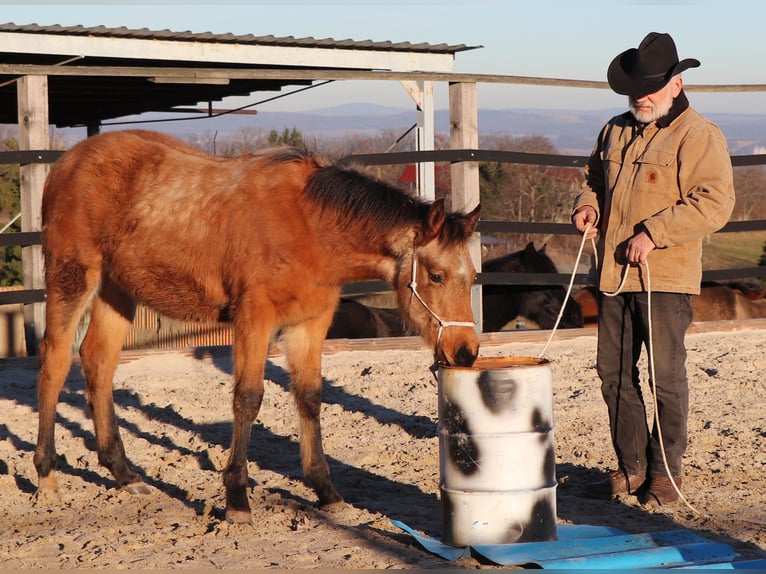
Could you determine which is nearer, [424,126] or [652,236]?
[652,236]

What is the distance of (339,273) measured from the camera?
472cm

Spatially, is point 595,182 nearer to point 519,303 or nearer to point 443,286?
point 443,286

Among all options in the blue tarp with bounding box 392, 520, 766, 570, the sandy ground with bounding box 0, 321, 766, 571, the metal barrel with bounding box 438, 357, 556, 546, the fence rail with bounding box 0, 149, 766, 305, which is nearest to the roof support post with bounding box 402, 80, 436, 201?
the fence rail with bounding box 0, 149, 766, 305

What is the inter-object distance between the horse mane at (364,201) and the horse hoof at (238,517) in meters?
1.41

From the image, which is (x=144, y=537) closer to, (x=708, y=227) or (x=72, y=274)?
(x=72, y=274)

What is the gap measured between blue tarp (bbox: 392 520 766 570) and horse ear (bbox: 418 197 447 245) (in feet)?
4.30

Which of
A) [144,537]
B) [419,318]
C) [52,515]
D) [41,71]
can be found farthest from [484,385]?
[41,71]

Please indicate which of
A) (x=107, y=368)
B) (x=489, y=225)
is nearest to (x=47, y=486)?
(x=107, y=368)

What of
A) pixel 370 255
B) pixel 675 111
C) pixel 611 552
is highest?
pixel 675 111

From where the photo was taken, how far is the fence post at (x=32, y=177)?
7566 millimetres

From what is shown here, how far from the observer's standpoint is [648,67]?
14.6ft

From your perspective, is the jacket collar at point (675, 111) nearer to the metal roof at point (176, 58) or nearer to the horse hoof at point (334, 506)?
the horse hoof at point (334, 506)

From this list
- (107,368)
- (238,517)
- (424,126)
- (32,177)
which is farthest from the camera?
(424,126)

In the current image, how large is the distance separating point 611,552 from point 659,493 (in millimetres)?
1031
